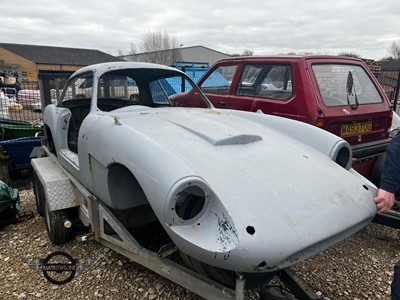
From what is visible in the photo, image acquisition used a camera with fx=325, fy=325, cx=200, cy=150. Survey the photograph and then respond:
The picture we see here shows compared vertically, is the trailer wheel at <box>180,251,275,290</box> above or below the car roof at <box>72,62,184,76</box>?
A: below

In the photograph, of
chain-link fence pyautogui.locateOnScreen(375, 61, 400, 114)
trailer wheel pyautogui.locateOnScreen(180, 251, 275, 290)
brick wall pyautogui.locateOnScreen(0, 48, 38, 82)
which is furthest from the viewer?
brick wall pyautogui.locateOnScreen(0, 48, 38, 82)

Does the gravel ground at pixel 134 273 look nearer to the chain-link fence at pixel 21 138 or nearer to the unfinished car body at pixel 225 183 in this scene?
the unfinished car body at pixel 225 183

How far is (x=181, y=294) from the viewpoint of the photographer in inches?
102

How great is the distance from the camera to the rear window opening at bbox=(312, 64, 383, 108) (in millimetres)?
4008

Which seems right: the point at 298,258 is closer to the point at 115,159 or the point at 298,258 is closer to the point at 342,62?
the point at 115,159

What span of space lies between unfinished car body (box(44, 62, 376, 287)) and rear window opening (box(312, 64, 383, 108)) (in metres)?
1.21

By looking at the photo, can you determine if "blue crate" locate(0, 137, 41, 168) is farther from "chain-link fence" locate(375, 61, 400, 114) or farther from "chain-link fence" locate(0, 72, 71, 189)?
"chain-link fence" locate(375, 61, 400, 114)

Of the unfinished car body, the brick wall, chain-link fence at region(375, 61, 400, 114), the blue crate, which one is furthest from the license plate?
the brick wall

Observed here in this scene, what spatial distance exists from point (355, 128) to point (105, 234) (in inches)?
126

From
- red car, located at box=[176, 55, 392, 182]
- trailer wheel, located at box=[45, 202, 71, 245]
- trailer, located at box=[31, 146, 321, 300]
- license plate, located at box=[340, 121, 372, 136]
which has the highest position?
red car, located at box=[176, 55, 392, 182]

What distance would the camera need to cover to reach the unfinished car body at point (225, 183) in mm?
1685

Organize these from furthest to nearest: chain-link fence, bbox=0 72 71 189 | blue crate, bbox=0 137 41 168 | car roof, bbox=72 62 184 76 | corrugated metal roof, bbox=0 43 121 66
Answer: corrugated metal roof, bbox=0 43 121 66 → blue crate, bbox=0 137 41 168 → chain-link fence, bbox=0 72 71 189 → car roof, bbox=72 62 184 76

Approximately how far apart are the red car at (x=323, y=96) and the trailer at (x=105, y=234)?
195 cm

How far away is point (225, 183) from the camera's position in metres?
1.89
